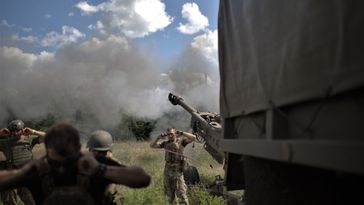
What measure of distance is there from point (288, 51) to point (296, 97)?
11.9 inches

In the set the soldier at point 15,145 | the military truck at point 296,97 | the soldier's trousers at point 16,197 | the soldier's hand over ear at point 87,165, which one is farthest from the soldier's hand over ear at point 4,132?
the soldier's hand over ear at point 87,165

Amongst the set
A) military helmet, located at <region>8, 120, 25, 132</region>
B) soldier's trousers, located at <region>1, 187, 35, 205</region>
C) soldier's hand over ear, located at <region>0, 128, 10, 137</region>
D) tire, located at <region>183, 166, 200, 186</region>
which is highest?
military helmet, located at <region>8, 120, 25, 132</region>

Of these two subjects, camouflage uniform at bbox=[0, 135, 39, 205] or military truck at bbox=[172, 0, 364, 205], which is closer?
military truck at bbox=[172, 0, 364, 205]

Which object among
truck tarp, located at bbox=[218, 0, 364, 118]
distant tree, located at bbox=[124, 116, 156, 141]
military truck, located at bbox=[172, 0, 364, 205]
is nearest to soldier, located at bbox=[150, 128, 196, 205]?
military truck, located at bbox=[172, 0, 364, 205]

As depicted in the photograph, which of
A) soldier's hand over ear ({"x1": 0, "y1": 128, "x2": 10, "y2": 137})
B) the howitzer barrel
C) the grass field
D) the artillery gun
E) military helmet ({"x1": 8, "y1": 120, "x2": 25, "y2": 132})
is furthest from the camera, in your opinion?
the howitzer barrel

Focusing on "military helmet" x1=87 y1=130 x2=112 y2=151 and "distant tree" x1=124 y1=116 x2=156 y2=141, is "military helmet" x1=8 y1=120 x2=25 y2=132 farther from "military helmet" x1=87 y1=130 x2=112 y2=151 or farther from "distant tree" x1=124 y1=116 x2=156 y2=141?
"distant tree" x1=124 y1=116 x2=156 y2=141

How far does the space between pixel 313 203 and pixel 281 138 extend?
1.88 feet

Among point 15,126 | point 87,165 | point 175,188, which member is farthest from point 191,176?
point 87,165

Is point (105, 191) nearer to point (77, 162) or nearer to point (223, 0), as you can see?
point (77, 162)

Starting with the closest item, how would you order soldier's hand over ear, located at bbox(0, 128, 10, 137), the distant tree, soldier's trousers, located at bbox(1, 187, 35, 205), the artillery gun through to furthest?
soldier's trousers, located at bbox(1, 187, 35, 205) < soldier's hand over ear, located at bbox(0, 128, 10, 137) < the artillery gun < the distant tree

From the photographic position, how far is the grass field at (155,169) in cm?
957

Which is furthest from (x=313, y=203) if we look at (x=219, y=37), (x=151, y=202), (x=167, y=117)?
(x=167, y=117)

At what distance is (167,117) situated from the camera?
19.1 meters

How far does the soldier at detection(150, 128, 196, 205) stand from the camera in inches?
414
